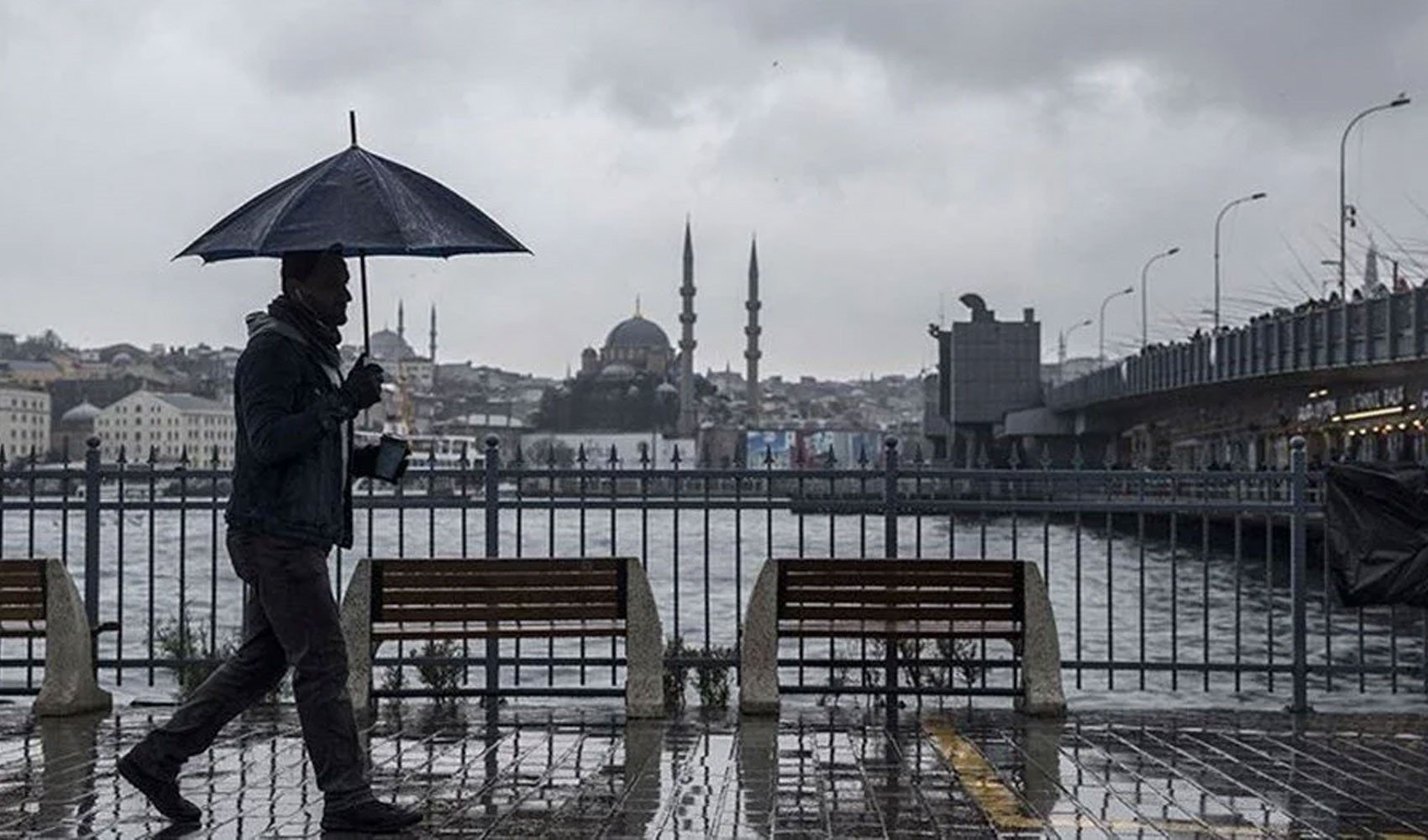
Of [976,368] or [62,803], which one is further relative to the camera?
[976,368]

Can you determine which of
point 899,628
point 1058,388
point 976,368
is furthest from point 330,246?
point 976,368

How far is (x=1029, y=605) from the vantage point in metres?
10.7

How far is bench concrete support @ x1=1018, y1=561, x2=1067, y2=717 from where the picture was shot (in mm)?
10734

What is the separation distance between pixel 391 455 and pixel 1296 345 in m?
36.4

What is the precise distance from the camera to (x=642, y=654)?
35.0ft

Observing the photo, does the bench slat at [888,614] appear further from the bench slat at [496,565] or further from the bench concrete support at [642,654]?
the bench slat at [496,565]

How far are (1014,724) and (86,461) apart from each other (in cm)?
585

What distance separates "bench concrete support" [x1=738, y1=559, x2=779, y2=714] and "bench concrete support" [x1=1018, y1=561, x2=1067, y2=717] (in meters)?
1.40

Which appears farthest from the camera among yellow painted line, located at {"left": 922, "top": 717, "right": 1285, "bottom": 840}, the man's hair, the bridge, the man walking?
the bridge

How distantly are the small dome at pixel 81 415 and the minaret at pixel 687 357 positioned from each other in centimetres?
6460

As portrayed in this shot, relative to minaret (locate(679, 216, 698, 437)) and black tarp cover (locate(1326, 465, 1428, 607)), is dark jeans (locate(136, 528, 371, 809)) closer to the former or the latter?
black tarp cover (locate(1326, 465, 1428, 607))

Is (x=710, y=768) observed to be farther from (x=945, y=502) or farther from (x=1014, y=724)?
(x=945, y=502)

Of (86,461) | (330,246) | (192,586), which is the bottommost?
(192,586)

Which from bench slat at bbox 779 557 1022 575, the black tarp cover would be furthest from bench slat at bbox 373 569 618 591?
the black tarp cover
